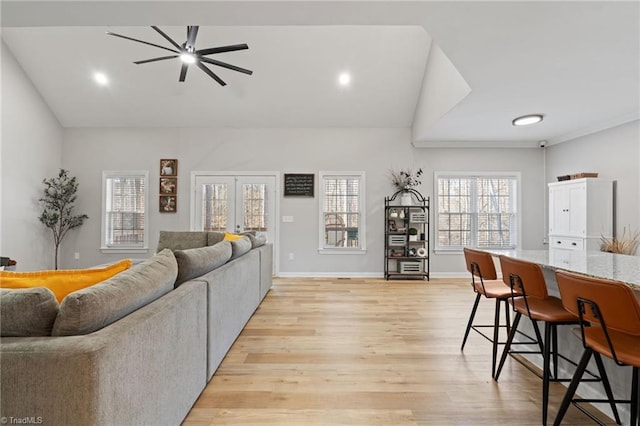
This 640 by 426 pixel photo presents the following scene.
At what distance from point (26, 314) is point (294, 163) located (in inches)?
211

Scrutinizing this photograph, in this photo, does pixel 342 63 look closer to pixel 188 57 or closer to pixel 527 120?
pixel 188 57

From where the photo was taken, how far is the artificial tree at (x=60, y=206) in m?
5.88

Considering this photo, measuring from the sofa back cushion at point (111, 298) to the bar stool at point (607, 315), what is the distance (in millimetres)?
1986

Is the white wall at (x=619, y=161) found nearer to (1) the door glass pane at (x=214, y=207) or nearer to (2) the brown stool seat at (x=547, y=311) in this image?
(2) the brown stool seat at (x=547, y=311)

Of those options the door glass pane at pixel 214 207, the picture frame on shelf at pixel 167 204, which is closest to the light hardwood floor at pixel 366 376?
the door glass pane at pixel 214 207

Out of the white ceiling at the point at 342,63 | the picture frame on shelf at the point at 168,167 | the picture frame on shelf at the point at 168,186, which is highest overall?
the white ceiling at the point at 342,63

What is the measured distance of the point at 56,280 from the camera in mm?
1401

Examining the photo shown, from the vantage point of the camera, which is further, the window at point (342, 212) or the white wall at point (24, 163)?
the window at point (342, 212)

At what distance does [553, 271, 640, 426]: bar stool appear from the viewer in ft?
4.16

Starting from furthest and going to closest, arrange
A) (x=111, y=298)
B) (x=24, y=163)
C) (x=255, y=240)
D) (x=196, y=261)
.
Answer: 1. (x=24, y=163)
2. (x=255, y=240)
3. (x=196, y=261)
4. (x=111, y=298)

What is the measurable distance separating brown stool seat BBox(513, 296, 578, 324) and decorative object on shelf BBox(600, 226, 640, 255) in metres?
3.30

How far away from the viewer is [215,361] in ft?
7.60

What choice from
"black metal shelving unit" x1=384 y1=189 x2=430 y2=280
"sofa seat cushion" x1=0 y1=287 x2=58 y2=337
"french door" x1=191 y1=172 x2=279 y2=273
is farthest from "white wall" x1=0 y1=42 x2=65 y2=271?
"black metal shelving unit" x1=384 y1=189 x2=430 y2=280

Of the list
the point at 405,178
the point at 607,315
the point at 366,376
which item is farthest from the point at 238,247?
the point at 405,178
